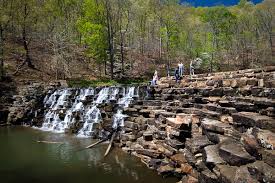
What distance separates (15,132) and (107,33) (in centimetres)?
2461

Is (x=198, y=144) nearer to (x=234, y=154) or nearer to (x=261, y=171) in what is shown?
(x=234, y=154)

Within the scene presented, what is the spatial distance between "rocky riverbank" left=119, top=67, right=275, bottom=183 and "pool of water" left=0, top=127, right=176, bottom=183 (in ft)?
2.92

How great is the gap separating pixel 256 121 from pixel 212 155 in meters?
1.81

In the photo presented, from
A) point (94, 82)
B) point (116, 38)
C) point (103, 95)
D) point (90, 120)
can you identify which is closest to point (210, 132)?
point (90, 120)

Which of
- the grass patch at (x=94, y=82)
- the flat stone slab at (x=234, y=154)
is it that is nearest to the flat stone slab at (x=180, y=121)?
the flat stone slab at (x=234, y=154)

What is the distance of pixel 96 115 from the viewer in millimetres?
23906

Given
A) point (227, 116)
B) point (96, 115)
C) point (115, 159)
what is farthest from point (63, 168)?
point (96, 115)

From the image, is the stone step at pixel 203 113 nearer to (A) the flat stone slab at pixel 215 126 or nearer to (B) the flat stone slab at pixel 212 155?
(A) the flat stone slab at pixel 215 126

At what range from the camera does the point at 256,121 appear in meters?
10.1

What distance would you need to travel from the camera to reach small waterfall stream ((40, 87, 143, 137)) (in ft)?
74.9

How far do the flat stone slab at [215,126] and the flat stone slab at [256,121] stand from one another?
1.96 feet

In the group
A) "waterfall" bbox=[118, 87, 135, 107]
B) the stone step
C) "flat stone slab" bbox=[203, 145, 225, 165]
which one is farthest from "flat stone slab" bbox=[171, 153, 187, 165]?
"waterfall" bbox=[118, 87, 135, 107]

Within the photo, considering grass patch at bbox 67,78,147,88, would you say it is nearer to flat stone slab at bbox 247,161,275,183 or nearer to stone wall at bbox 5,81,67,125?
stone wall at bbox 5,81,67,125

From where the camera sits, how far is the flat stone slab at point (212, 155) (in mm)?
9914
